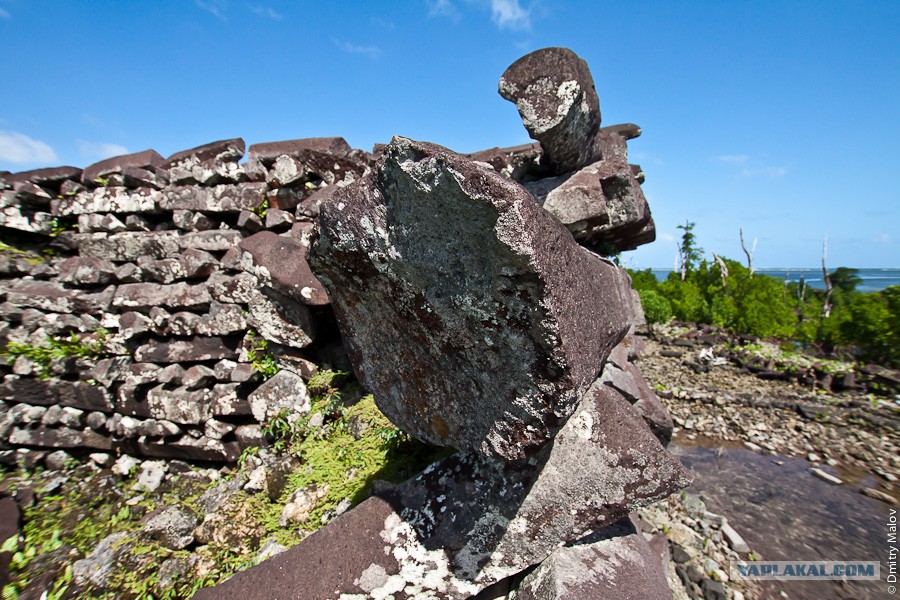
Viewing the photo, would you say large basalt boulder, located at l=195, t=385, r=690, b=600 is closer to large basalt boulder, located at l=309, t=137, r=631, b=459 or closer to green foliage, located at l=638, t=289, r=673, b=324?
large basalt boulder, located at l=309, t=137, r=631, b=459

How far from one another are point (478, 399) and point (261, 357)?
292cm

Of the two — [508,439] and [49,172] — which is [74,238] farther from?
[508,439]

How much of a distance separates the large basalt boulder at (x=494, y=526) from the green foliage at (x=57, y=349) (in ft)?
11.7

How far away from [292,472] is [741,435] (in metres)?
7.29

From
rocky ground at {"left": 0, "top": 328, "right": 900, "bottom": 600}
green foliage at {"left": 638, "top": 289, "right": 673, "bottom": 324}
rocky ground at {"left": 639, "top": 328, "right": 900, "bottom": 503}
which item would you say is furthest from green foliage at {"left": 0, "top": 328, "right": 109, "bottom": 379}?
green foliage at {"left": 638, "top": 289, "right": 673, "bottom": 324}

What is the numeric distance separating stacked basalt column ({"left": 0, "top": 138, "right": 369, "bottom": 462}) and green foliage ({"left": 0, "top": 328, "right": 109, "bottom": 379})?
38 mm

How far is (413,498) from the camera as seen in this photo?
194cm

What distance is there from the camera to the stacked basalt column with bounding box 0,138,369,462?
12.2 ft

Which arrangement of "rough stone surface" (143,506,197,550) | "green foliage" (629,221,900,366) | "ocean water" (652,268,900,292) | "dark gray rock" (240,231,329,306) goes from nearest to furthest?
"rough stone surface" (143,506,197,550)
"dark gray rock" (240,231,329,306)
"green foliage" (629,221,900,366)
"ocean water" (652,268,900,292)

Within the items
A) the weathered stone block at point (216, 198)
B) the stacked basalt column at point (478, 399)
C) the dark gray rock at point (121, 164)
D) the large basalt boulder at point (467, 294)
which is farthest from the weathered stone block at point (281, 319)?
the dark gray rock at point (121, 164)

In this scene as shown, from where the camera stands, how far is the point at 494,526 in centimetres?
181

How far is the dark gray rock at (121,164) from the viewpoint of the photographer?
4.42 metres

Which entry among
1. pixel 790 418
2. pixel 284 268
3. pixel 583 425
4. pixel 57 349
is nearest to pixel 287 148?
pixel 284 268

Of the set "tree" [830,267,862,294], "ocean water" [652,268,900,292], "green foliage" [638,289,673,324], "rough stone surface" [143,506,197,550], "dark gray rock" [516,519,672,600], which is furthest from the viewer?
"ocean water" [652,268,900,292]
